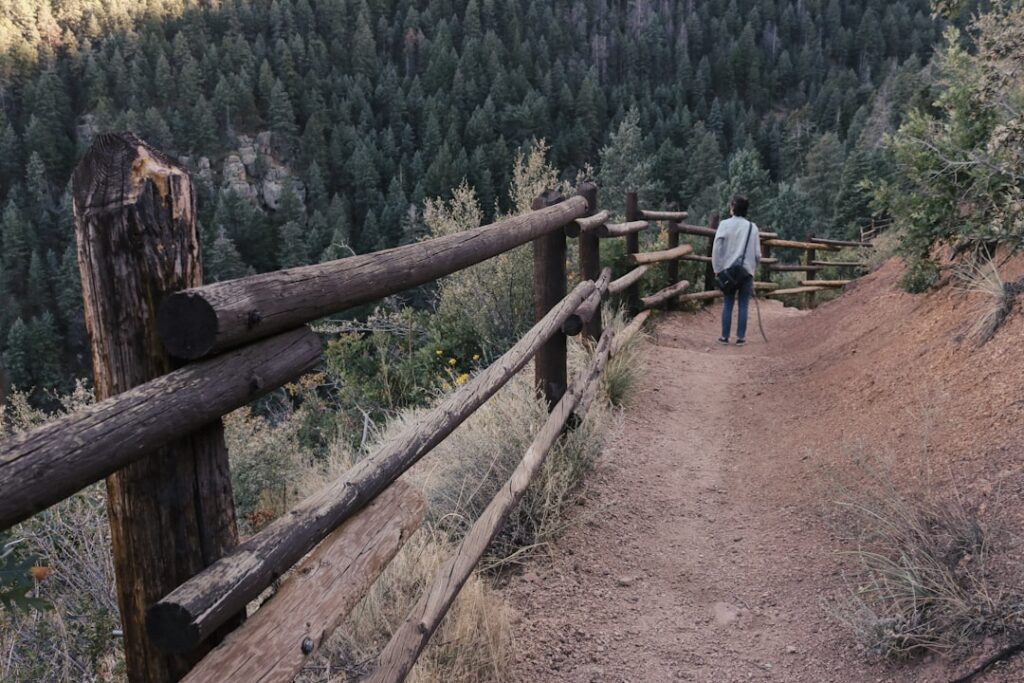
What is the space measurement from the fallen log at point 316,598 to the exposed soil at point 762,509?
1073mm

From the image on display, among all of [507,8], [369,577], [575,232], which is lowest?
[369,577]

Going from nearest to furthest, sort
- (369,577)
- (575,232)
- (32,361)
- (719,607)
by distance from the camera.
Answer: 1. (369,577)
2. (719,607)
3. (575,232)
4. (32,361)

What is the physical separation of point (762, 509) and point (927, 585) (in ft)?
4.64

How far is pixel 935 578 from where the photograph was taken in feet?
8.55

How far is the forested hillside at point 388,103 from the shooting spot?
74375mm

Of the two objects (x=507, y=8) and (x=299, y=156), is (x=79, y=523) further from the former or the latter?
(x=507, y=8)

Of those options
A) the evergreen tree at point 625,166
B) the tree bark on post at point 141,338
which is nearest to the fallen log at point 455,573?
the tree bark on post at point 141,338

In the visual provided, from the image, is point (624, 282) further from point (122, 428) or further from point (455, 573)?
point (122, 428)

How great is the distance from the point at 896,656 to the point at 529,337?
1.93 m

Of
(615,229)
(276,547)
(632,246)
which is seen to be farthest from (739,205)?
(276,547)

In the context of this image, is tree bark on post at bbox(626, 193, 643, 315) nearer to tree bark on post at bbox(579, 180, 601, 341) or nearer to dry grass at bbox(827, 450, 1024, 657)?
tree bark on post at bbox(579, 180, 601, 341)

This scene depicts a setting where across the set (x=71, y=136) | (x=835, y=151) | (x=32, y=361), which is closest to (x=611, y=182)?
(x=835, y=151)

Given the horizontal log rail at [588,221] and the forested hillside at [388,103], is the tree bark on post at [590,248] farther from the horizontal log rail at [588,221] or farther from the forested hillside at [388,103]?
the forested hillside at [388,103]

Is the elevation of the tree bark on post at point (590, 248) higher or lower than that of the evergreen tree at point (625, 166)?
higher
